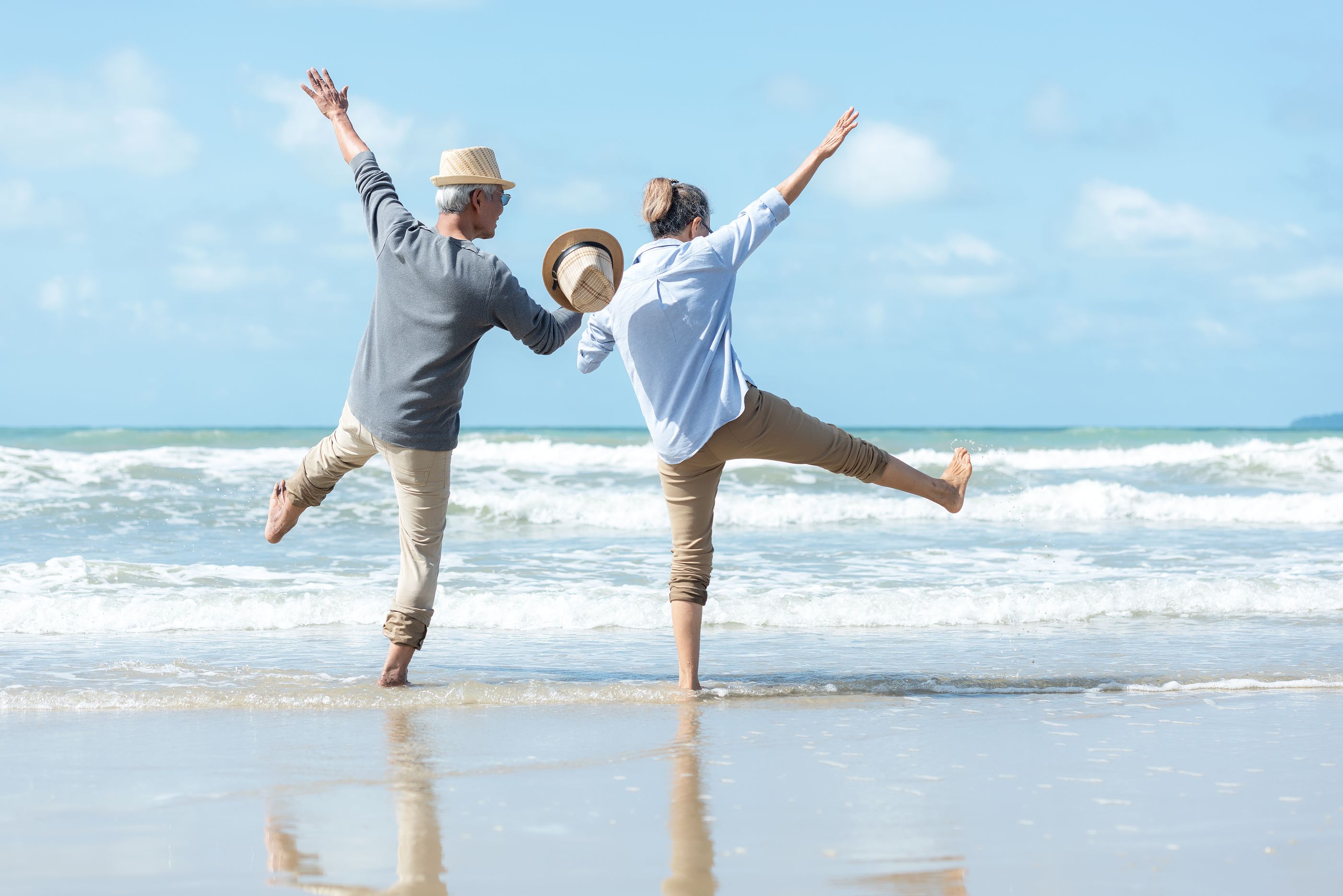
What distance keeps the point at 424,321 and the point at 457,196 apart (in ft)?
1.66

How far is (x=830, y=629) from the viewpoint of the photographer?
6523 millimetres

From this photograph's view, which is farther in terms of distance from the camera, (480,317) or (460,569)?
(460,569)

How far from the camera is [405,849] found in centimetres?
278

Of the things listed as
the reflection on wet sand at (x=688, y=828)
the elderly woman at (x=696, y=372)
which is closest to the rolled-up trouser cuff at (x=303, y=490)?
the elderly woman at (x=696, y=372)

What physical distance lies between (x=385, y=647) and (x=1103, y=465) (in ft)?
61.6

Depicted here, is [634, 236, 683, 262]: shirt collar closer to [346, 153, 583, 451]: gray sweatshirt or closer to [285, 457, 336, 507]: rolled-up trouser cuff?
[346, 153, 583, 451]: gray sweatshirt

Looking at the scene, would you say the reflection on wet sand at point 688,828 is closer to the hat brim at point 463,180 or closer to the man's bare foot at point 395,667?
the man's bare foot at point 395,667

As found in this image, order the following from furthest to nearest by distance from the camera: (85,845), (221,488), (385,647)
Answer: (221,488) → (385,647) → (85,845)

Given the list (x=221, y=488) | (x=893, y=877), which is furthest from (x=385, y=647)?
(x=221, y=488)

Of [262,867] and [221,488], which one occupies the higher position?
[221,488]

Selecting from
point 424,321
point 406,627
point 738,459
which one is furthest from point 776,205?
point 406,627

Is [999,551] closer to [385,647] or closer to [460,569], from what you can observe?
[460,569]

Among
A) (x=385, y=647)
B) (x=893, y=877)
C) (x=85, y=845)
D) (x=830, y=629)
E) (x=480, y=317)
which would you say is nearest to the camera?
(x=893, y=877)

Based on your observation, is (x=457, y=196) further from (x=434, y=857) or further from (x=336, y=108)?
(x=434, y=857)
